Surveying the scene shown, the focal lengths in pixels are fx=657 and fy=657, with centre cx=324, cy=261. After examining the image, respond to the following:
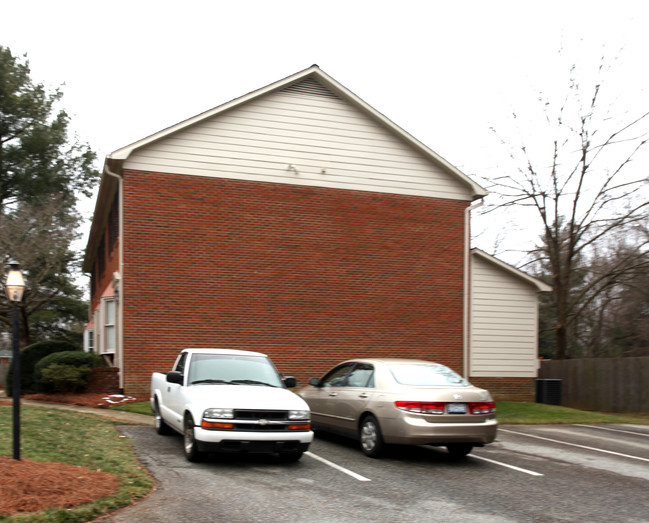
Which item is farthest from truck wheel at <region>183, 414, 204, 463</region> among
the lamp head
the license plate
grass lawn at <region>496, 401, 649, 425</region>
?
grass lawn at <region>496, 401, 649, 425</region>

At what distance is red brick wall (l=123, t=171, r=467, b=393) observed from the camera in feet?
55.7

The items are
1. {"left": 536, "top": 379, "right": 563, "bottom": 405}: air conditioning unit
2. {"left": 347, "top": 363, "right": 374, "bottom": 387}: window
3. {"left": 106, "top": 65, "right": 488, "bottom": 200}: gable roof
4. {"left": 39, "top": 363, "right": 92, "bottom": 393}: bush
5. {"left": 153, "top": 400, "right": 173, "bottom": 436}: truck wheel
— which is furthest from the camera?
{"left": 536, "top": 379, "right": 563, "bottom": 405}: air conditioning unit

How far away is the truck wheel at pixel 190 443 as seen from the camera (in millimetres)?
8810

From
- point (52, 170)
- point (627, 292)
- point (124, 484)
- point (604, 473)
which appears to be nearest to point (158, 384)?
point (124, 484)

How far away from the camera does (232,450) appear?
339 inches

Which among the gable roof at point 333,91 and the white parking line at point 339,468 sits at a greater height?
the gable roof at point 333,91

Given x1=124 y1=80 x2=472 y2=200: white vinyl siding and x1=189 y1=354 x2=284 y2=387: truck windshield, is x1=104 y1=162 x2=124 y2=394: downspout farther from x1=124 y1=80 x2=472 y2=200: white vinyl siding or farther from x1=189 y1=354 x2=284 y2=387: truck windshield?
x1=189 y1=354 x2=284 y2=387: truck windshield

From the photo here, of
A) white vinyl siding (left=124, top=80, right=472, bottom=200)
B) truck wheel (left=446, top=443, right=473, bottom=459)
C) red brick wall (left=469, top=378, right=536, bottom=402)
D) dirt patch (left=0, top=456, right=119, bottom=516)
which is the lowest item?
red brick wall (left=469, top=378, right=536, bottom=402)

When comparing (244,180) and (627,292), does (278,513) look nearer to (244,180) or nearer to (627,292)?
(244,180)

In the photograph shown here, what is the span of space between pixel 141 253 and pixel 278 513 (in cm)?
1147

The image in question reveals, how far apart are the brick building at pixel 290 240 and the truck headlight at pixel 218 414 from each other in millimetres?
8585

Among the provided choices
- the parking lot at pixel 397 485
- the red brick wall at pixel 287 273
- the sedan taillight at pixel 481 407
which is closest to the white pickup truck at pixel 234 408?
the parking lot at pixel 397 485

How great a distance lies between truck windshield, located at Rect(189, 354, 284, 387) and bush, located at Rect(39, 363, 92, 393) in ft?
25.0

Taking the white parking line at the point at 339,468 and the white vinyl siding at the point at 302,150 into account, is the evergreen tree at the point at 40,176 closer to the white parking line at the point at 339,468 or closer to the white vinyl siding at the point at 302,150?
the white vinyl siding at the point at 302,150
